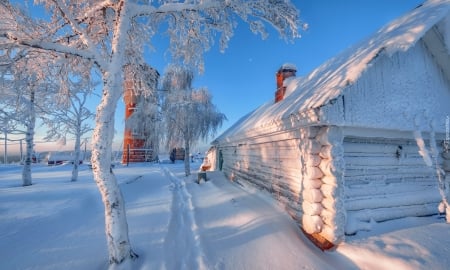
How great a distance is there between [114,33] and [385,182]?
6.32 meters

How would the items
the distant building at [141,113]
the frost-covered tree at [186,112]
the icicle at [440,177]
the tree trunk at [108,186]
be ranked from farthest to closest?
the frost-covered tree at [186,112] < the distant building at [141,113] < the icicle at [440,177] < the tree trunk at [108,186]

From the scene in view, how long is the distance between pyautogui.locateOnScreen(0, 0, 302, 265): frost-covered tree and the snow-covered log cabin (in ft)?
6.08

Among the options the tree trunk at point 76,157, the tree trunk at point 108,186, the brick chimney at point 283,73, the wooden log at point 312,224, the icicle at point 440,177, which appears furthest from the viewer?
the tree trunk at point 76,157

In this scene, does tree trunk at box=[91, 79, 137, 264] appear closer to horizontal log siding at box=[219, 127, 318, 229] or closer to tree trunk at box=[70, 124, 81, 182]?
horizontal log siding at box=[219, 127, 318, 229]

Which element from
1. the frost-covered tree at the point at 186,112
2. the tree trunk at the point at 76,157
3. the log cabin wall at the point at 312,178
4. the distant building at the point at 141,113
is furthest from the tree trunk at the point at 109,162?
the frost-covered tree at the point at 186,112

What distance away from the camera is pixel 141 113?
53.2 ft

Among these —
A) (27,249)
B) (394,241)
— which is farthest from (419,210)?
(27,249)

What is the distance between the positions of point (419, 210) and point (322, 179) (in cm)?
285

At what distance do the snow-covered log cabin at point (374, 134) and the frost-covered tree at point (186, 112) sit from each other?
1003 cm

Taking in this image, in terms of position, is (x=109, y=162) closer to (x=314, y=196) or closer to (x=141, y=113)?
(x=314, y=196)

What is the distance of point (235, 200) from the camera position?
274 inches

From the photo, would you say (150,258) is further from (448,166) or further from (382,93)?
(448,166)

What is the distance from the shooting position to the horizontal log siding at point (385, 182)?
4547 millimetres

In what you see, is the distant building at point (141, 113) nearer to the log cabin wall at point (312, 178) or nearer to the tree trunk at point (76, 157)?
the tree trunk at point (76, 157)
